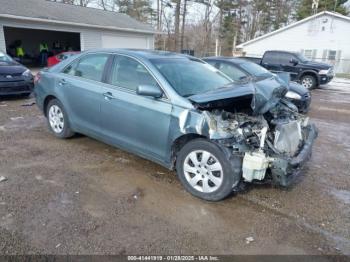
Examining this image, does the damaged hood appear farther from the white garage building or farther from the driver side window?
the white garage building

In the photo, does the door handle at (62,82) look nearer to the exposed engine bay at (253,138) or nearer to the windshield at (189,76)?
the windshield at (189,76)

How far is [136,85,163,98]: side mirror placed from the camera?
367 centimetres

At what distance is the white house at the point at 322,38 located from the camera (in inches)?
1030

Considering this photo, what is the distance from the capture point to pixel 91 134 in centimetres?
477

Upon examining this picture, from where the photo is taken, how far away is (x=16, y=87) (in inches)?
344

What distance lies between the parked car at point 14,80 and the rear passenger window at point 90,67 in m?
4.39

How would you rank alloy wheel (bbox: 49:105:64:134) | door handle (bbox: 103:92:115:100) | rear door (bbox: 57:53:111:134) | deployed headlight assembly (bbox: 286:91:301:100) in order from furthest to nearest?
deployed headlight assembly (bbox: 286:91:301:100) → alloy wheel (bbox: 49:105:64:134) → rear door (bbox: 57:53:111:134) → door handle (bbox: 103:92:115:100)

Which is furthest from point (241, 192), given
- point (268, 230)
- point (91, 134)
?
point (91, 134)

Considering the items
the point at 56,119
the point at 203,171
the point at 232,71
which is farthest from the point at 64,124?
the point at 232,71

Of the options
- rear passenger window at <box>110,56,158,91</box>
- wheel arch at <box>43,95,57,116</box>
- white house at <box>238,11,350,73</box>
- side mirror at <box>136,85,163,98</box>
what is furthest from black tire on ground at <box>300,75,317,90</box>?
white house at <box>238,11,350,73</box>

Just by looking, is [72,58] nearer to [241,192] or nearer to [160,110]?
[160,110]

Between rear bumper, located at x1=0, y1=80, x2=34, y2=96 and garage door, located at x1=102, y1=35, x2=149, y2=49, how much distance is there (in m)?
11.5

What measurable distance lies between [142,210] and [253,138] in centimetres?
147

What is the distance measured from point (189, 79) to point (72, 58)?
2225 mm
